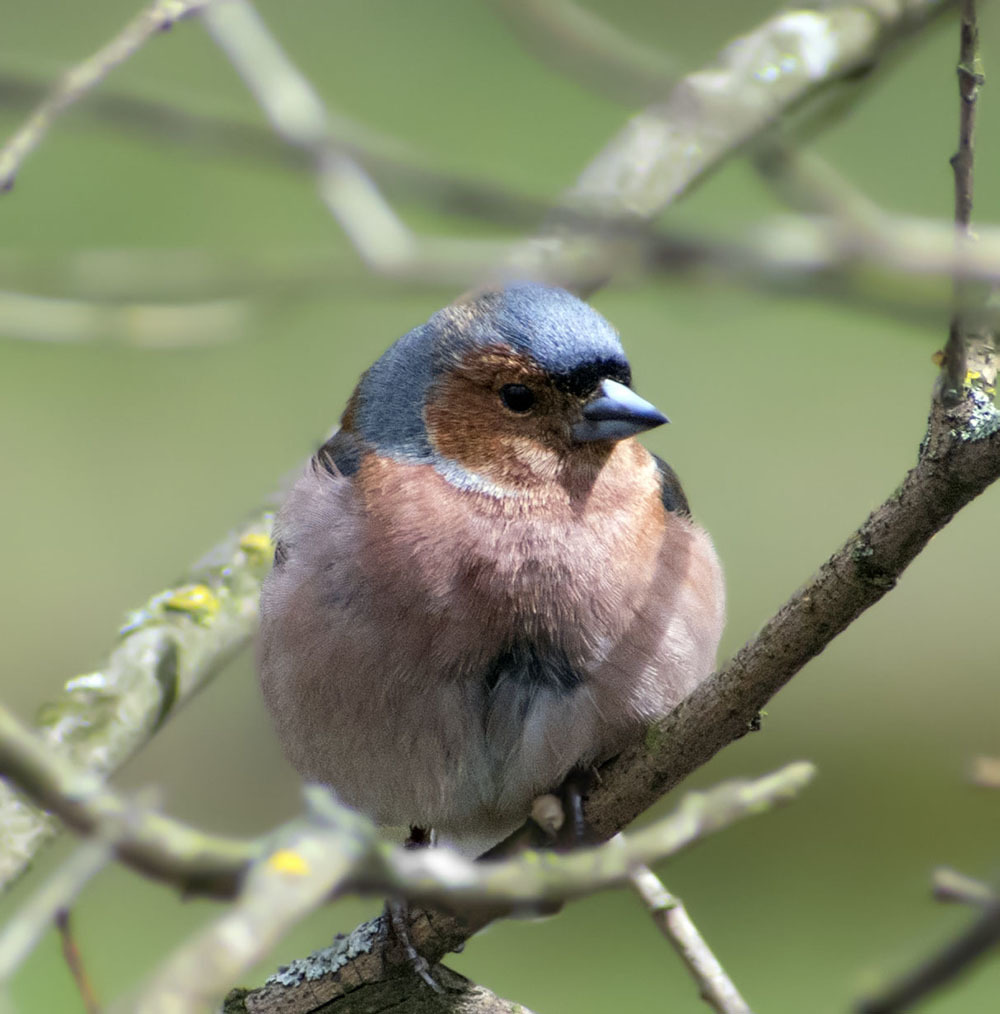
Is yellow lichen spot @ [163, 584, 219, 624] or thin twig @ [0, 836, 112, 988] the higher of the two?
yellow lichen spot @ [163, 584, 219, 624]

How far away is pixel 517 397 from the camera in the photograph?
354cm

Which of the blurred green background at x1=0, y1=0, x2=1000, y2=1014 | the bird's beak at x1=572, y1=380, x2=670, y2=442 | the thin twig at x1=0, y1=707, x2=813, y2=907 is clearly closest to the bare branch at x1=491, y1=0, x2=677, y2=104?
the bird's beak at x1=572, y1=380, x2=670, y2=442

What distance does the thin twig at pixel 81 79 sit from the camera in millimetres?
2680

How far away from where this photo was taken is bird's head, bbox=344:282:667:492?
3.43 meters

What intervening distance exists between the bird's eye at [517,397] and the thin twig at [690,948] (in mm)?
1161

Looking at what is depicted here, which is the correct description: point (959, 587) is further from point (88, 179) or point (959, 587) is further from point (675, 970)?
point (88, 179)

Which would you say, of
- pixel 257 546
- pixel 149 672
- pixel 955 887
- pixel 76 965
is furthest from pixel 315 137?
pixel 257 546

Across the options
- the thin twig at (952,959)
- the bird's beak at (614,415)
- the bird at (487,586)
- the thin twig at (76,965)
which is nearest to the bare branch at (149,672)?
the bird at (487,586)

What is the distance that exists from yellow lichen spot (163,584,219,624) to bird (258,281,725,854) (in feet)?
0.82

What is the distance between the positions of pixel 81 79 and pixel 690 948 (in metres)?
2.24

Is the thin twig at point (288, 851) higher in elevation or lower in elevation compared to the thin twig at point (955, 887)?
higher

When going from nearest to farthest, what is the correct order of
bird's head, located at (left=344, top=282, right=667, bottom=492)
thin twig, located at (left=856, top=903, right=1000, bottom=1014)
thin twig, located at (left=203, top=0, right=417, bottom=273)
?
thin twig, located at (left=856, top=903, right=1000, bottom=1014)
thin twig, located at (left=203, top=0, right=417, bottom=273)
bird's head, located at (left=344, top=282, right=667, bottom=492)

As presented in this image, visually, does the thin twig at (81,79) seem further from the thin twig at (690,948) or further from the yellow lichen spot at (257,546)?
the thin twig at (690,948)

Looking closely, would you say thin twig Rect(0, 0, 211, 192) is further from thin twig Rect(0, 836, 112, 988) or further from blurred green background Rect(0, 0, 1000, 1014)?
blurred green background Rect(0, 0, 1000, 1014)
